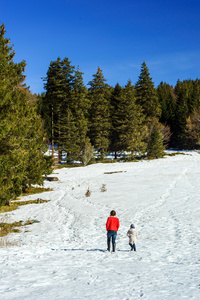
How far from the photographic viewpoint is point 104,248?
1177 cm

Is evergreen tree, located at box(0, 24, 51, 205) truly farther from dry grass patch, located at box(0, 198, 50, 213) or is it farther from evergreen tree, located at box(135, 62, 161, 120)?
evergreen tree, located at box(135, 62, 161, 120)

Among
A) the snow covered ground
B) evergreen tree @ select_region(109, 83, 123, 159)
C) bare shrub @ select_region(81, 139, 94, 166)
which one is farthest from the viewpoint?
evergreen tree @ select_region(109, 83, 123, 159)

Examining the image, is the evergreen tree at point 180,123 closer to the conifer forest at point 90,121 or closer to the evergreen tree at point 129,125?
the conifer forest at point 90,121

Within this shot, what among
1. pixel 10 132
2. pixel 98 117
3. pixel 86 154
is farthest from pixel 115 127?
pixel 10 132

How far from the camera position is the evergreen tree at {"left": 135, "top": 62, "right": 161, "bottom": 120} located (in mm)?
60500

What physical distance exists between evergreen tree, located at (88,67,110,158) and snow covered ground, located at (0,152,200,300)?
2314 centimetres

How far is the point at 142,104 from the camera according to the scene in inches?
2424

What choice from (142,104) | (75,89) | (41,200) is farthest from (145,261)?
(142,104)

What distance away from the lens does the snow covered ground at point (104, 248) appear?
22.6ft

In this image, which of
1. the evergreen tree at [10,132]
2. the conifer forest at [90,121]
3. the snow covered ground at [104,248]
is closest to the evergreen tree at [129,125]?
the conifer forest at [90,121]

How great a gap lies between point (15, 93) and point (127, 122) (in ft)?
116

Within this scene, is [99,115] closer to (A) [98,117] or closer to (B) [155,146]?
(A) [98,117]

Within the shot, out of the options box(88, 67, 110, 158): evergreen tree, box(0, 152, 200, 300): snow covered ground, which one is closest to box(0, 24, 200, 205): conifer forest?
box(88, 67, 110, 158): evergreen tree

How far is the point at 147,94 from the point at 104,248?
173ft
